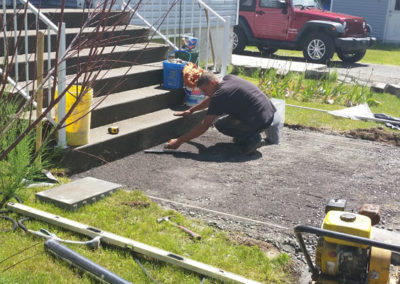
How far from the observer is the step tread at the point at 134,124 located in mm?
6629

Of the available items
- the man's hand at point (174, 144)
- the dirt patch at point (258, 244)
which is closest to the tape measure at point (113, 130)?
the man's hand at point (174, 144)

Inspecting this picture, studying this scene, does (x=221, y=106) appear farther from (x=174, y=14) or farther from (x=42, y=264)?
(x=174, y=14)

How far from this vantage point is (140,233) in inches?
185

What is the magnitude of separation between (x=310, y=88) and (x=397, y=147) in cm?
287

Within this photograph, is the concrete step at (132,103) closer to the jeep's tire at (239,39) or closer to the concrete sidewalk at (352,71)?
the concrete sidewalk at (352,71)

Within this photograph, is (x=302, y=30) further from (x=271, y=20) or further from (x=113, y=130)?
(x=113, y=130)

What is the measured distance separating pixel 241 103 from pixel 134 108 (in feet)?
4.72

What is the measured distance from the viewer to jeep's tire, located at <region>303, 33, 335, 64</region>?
1639 cm

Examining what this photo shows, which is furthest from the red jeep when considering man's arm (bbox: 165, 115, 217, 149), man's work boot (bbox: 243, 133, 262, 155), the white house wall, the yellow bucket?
the yellow bucket

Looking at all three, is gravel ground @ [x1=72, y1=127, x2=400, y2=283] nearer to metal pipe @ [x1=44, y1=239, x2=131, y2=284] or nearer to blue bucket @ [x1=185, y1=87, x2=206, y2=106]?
blue bucket @ [x1=185, y1=87, x2=206, y2=106]

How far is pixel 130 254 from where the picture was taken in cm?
426

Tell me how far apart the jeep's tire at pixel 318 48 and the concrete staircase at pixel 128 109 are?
8.17 m

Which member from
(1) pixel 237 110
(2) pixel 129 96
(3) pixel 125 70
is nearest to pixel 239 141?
(1) pixel 237 110

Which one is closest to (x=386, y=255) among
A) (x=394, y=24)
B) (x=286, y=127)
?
(x=286, y=127)
